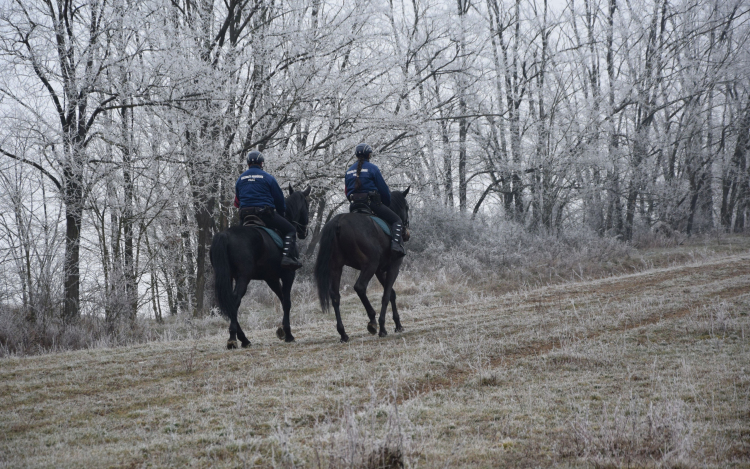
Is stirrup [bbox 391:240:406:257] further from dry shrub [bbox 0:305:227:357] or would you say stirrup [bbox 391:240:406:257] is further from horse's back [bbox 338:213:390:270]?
dry shrub [bbox 0:305:227:357]

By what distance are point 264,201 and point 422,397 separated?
4579 millimetres

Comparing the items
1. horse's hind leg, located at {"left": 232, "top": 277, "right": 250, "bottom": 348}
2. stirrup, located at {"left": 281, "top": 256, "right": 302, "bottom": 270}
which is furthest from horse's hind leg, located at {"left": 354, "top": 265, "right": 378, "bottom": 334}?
horse's hind leg, located at {"left": 232, "top": 277, "right": 250, "bottom": 348}

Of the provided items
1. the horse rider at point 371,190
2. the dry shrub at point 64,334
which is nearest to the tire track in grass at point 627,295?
the horse rider at point 371,190

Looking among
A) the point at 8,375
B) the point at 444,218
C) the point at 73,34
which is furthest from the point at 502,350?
the point at 444,218

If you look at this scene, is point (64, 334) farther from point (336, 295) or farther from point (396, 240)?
point (396, 240)

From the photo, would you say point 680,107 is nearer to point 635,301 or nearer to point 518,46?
point 518,46

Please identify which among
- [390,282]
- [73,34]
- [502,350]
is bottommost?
[502,350]

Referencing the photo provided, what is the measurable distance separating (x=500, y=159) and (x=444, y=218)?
201 inches

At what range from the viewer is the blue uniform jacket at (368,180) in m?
8.18

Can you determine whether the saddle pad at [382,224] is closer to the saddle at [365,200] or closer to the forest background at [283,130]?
the saddle at [365,200]

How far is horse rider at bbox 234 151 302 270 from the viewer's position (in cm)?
806

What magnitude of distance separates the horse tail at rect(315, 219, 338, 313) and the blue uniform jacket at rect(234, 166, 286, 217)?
973mm

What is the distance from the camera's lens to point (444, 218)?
21812mm

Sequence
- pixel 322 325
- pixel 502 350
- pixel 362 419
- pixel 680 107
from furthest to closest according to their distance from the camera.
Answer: pixel 680 107, pixel 322 325, pixel 502 350, pixel 362 419
